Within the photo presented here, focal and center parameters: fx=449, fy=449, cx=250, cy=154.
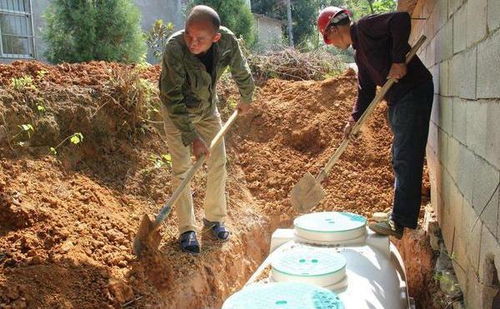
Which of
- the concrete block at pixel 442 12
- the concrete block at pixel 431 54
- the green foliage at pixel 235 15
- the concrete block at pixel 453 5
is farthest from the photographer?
the green foliage at pixel 235 15

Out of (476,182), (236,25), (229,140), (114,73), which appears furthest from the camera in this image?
(236,25)

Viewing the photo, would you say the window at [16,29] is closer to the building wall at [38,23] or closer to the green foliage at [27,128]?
the building wall at [38,23]

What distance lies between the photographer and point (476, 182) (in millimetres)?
2156

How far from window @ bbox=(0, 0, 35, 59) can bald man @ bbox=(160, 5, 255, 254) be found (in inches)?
286

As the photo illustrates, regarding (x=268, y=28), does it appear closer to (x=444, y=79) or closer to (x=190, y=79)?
(x=190, y=79)

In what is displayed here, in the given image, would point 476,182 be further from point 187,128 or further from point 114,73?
point 114,73

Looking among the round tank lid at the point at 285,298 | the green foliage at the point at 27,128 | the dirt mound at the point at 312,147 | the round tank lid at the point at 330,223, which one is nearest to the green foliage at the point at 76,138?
the green foliage at the point at 27,128

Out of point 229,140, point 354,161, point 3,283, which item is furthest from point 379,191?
point 3,283

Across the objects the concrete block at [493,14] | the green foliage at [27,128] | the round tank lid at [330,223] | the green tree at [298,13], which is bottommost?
the round tank lid at [330,223]

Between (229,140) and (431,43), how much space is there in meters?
2.65

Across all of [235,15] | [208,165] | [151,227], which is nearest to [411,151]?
[208,165]

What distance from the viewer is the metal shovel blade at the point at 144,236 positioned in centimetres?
321

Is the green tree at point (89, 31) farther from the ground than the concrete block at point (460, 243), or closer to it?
farther from the ground

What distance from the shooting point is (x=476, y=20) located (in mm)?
2133
